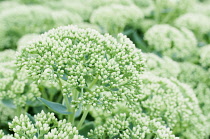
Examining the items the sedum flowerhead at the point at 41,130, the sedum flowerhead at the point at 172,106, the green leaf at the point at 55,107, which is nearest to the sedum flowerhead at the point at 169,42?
the sedum flowerhead at the point at 172,106

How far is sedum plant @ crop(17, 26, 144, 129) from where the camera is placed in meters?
1.89

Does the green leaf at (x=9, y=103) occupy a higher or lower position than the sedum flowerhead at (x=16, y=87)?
lower

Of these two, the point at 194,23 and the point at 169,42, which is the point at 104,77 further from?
the point at 194,23

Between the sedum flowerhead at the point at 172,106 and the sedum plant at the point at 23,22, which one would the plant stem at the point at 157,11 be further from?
the sedum flowerhead at the point at 172,106

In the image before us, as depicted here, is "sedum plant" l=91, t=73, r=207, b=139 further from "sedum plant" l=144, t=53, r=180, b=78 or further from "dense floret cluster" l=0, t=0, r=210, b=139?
"sedum plant" l=144, t=53, r=180, b=78

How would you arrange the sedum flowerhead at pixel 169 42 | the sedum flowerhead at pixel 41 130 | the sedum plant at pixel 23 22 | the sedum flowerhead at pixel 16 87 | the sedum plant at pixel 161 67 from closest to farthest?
1. the sedum flowerhead at pixel 41 130
2. the sedum flowerhead at pixel 16 87
3. the sedum plant at pixel 161 67
4. the sedum flowerhead at pixel 169 42
5. the sedum plant at pixel 23 22

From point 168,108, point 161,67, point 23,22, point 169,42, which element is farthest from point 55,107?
point 23,22

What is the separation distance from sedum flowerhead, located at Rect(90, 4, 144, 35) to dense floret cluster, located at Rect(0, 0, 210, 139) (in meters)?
0.02

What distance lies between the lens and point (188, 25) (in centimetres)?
446

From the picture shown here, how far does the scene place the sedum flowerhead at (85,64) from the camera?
Result: 1885 mm

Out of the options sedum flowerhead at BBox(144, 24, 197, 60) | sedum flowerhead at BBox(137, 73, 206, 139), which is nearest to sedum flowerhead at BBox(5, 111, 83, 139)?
sedum flowerhead at BBox(137, 73, 206, 139)

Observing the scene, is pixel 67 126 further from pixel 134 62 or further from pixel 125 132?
pixel 134 62

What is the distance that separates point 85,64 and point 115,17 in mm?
2321

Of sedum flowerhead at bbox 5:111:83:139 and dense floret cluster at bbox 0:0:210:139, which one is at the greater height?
dense floret cluster at bbox 0:0:210:139
